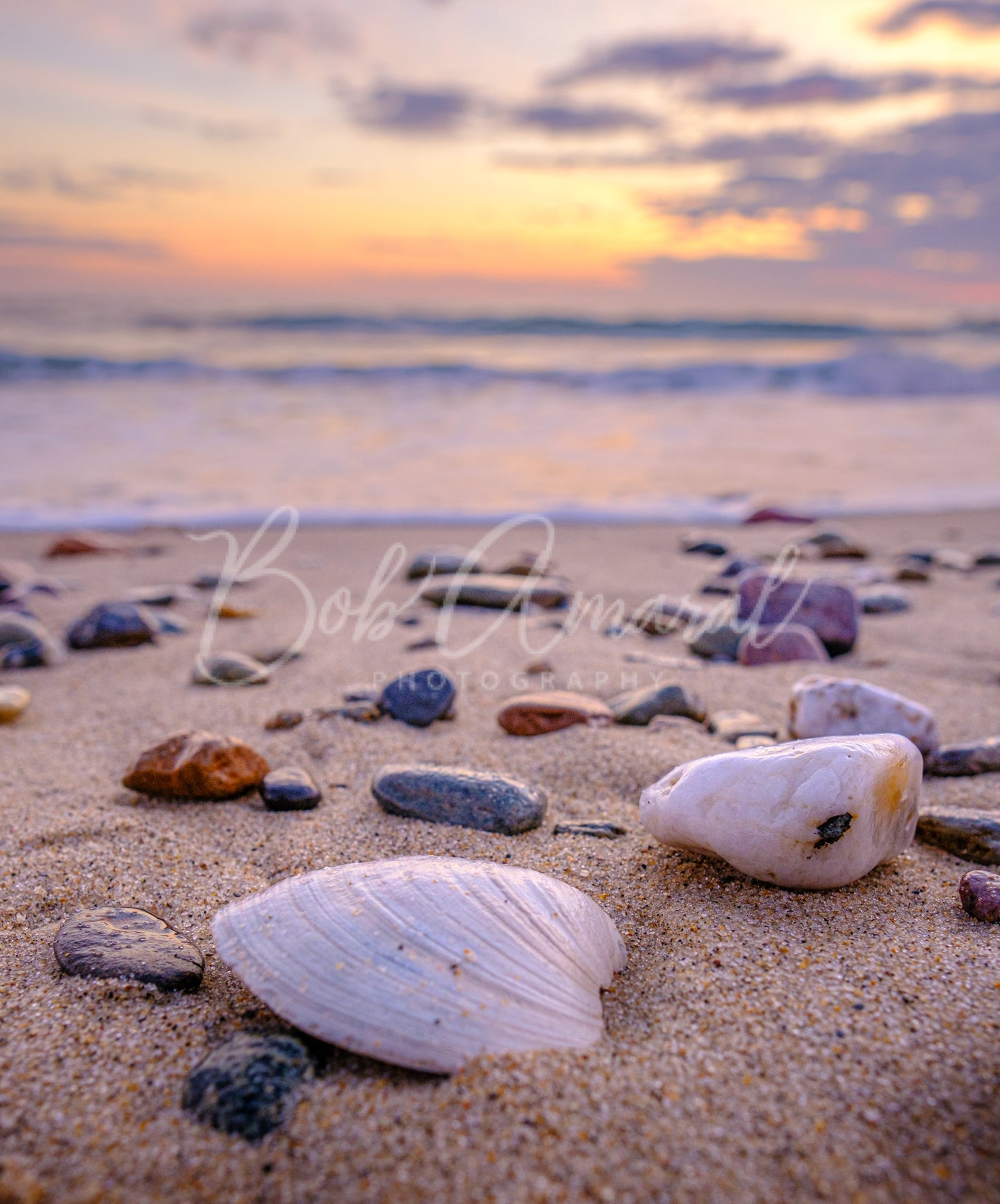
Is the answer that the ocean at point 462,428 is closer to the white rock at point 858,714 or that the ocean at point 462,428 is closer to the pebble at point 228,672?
the pebble at point 228,672

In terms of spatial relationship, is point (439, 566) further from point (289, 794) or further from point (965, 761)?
point (965, 761)

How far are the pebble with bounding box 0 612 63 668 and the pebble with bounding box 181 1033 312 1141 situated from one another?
2247mm

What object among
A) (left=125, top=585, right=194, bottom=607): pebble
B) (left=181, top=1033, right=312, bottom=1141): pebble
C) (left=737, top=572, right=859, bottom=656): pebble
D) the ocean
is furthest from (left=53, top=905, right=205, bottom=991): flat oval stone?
the ocean

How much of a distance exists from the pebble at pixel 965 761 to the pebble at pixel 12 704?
2.50m

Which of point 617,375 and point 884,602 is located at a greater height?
point 617,375

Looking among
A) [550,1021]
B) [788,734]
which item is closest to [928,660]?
[788,734]

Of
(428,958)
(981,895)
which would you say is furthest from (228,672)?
(981,895)

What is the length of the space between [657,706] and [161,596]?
97.3 inches

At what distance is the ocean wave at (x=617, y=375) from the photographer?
1402cm

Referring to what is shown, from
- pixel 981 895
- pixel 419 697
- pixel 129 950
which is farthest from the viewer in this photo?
pixel 419 697

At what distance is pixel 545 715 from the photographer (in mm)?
2320

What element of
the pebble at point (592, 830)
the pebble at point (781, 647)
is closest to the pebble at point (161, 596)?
the pebble at point (781, 647)

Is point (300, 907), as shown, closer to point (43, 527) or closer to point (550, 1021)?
point (550, 1021)

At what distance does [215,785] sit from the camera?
1.90 m
